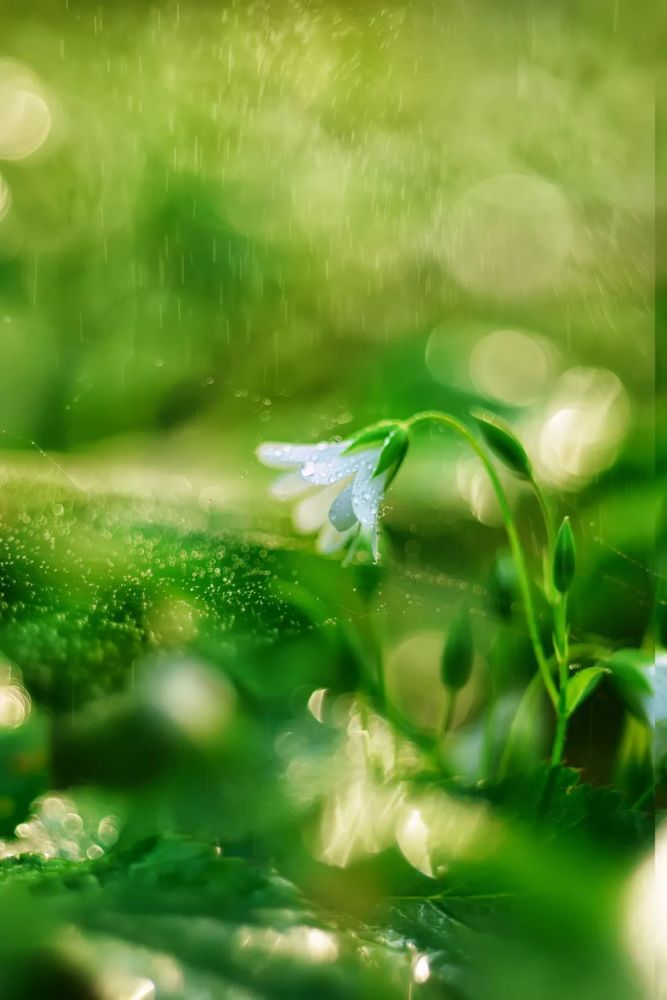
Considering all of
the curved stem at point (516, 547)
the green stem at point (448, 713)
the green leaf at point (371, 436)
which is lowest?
the green stem at point (448, 713)

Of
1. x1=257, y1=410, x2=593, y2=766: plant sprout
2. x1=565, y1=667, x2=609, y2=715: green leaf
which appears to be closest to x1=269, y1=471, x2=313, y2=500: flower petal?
x1=257, y1=410, x2=593, y2=766: plant sprout

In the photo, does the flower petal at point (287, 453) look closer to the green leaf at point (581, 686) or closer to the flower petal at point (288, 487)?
the flower petal at point (288, 487)

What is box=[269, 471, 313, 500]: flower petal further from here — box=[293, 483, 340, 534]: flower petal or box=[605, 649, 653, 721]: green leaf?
box=[605, 649, 653, 721]: green leaf

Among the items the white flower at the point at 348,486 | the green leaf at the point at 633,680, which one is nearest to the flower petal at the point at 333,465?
the white flower at the point at 348,486

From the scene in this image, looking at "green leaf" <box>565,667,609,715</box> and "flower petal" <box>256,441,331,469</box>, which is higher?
"flower petal" <box>256,441,331,469</box>

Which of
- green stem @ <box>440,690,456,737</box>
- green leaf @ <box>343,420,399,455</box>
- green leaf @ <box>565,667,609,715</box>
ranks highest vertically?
green leaf @ <box>343,420,399,455</box>

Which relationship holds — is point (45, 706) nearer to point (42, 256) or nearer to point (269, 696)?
point (269, 696)
